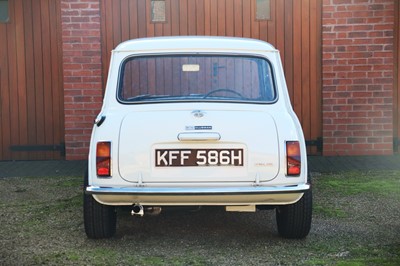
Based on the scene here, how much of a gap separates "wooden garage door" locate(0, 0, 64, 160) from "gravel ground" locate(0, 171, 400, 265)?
9.38 ft

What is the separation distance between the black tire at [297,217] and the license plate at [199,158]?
0.64m

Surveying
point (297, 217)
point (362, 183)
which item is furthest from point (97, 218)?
point (362, 183)

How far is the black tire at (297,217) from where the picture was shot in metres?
5.78

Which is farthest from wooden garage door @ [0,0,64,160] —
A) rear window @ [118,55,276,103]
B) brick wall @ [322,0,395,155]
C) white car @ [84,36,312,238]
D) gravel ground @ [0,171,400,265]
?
white car @ [84,36,312,238]

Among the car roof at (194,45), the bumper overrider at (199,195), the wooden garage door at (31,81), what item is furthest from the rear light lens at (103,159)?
the wooden garage door at (31,81)

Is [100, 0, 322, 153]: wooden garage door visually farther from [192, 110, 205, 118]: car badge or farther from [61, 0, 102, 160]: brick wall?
[192, 110, 205, 118]: car badge

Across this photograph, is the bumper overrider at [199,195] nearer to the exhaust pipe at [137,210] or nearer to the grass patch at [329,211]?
the exhaust pipe at [137,210]

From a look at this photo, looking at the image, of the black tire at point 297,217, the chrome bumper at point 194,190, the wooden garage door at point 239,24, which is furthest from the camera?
the wooden garage door at point 239,24

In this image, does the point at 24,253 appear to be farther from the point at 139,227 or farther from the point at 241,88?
the point at 241,88

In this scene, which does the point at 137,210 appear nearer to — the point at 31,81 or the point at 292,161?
the point at 292,161

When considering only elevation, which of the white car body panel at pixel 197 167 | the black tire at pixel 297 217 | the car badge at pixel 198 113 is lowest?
the black tire at pixel 297 217

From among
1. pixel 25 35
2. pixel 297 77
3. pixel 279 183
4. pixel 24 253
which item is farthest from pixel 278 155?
pixel 25 35

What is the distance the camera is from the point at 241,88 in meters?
6.14

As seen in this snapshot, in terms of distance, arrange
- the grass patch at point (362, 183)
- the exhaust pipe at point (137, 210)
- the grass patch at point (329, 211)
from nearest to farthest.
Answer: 1. the exhaust pipe at point (137, 210)
2. the grass patch at point (329, 211)
3. the grass patch at point (362, 183)
